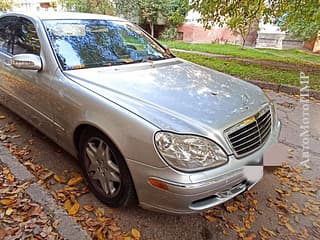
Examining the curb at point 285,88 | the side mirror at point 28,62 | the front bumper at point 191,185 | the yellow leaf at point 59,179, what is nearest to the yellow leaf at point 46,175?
the yellow leaf at point 59,179

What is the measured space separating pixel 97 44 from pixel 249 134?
1.76m

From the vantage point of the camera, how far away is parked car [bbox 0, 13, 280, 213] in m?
1.90

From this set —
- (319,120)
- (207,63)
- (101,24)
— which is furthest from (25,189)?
(207,63)

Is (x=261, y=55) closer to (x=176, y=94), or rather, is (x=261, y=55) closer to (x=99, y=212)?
(x=176, y=94)

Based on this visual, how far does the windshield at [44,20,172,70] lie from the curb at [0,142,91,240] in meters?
1.05

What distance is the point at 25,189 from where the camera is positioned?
253 centimetres

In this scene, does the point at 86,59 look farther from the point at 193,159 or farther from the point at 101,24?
the point at 193,159

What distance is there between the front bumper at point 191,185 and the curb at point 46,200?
1.75ft

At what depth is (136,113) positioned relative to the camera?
79.7 inches

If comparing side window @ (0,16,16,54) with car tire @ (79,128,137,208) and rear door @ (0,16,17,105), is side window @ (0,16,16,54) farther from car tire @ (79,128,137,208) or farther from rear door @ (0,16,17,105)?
car tire @ (79,128,137,208)

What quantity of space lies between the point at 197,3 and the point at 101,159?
706cm

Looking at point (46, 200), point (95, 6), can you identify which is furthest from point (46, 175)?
point (95, 6)

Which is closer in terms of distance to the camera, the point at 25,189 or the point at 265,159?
the point at 265,159

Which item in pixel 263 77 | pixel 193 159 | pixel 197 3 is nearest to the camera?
pixel 193 159
